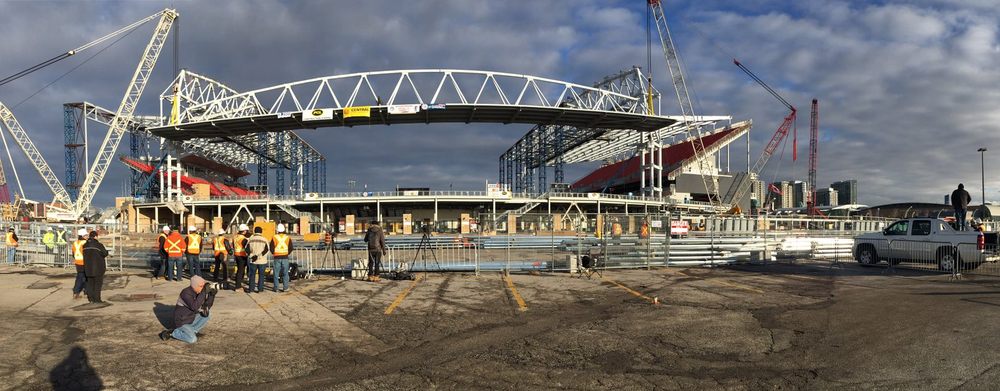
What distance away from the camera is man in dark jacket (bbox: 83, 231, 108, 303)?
36.3ft

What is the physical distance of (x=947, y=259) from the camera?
17016mm

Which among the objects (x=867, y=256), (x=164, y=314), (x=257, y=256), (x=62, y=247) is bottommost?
(x=164, y=314)

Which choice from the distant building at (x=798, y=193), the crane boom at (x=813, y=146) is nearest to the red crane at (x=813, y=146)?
the crane boom at (x=813, y=146)

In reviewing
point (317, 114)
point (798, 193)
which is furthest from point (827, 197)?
point (317, 114)

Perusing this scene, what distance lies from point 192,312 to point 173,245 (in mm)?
8716

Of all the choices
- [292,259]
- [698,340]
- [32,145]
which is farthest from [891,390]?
[32,145]

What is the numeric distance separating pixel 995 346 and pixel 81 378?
35.8 feet

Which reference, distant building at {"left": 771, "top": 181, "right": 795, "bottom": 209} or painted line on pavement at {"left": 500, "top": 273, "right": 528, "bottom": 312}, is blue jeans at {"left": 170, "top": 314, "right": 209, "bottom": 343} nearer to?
painted line on pavement at {"left": 500, "top": 273, "right": 528, "bottom": 312}

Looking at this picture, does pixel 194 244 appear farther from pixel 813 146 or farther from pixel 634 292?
pixel 813 146

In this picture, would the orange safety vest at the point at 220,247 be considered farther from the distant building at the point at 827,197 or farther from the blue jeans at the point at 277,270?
the distant building at the point at 827,197

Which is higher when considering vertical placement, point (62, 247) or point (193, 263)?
point (62, 247)

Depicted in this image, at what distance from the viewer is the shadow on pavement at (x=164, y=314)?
9098mm

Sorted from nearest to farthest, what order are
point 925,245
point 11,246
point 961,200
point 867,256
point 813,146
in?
point 925,245, point 961,200, point 867,256, point 11,246, point 813,146

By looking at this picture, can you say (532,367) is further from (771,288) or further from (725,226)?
(725,226)
